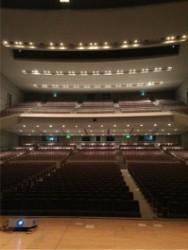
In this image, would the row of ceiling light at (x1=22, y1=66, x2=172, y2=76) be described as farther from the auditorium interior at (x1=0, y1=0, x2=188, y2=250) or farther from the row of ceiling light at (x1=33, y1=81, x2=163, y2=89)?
the row of ceiling light at (x1=33, y1=81, x2=163, y2=89)

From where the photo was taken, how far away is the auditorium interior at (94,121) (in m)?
4.59

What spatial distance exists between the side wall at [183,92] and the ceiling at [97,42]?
494mm

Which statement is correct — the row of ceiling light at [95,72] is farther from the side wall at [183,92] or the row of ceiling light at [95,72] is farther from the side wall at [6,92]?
the side wall at [183,92]

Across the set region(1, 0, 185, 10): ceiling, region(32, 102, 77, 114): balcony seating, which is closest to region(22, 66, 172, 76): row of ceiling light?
region(32, 102, 77, 114): balcony seating

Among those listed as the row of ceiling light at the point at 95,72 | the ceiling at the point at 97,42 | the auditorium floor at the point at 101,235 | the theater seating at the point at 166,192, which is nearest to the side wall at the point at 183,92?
the ceiling at the point at 97,42

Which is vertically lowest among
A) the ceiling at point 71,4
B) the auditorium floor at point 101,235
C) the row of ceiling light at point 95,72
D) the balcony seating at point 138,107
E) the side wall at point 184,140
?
the auditorium floor at point 101,235

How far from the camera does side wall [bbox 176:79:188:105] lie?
19.9m

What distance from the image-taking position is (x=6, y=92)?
1953 centimetres

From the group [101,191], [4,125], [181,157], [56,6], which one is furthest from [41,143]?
[101,191]

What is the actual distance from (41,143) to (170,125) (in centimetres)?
1164

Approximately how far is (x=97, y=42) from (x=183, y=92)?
1013 cm

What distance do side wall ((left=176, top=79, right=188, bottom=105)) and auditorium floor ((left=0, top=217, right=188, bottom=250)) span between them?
1664 centimetres

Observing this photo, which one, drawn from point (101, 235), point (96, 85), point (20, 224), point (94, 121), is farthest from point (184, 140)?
point (20, 224)

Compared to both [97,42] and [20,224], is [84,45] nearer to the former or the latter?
[97,42]
